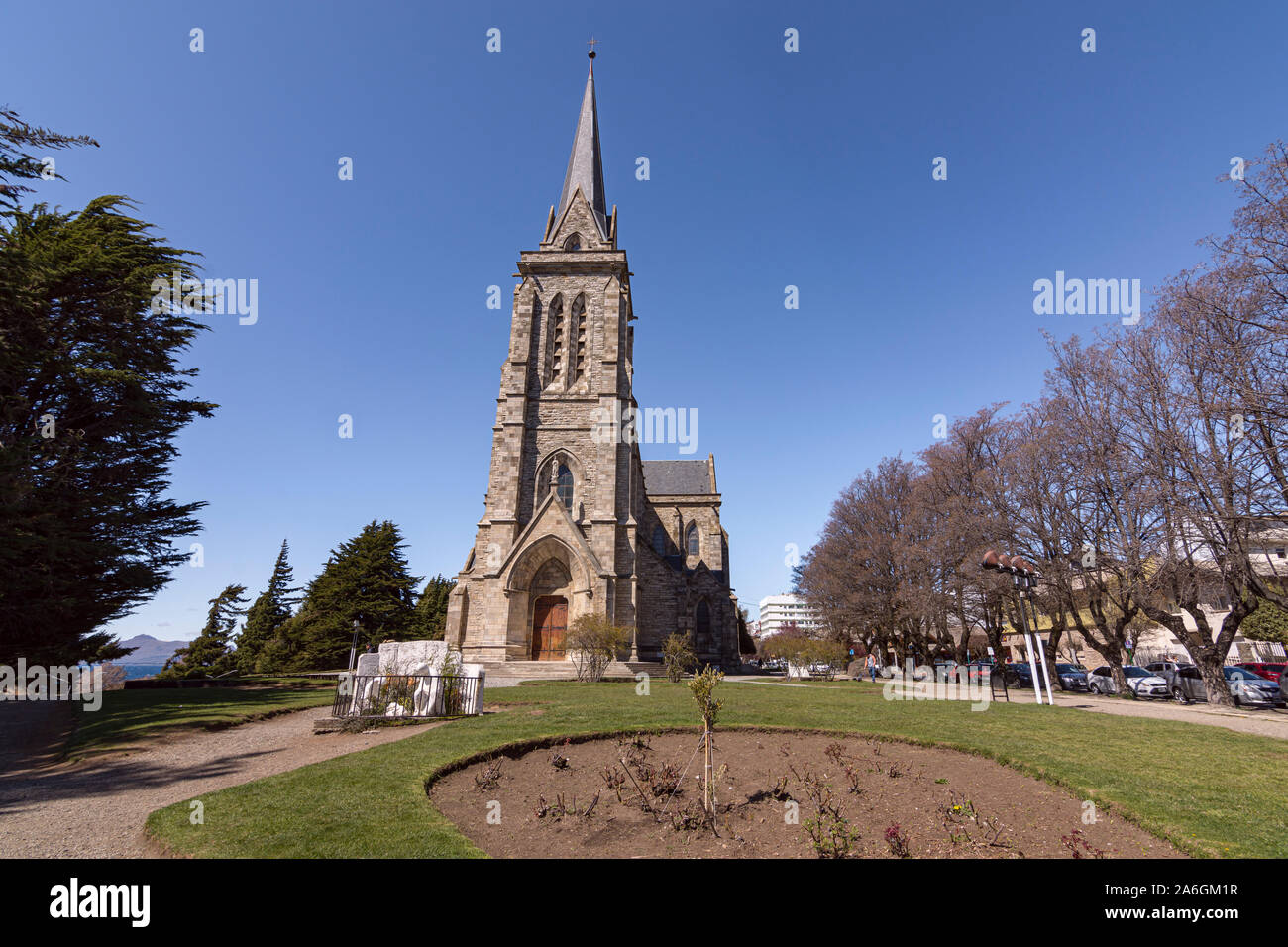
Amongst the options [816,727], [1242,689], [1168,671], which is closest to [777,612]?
[1168,671]

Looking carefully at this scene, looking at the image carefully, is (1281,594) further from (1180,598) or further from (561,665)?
(561,665)

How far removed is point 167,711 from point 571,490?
18.2m

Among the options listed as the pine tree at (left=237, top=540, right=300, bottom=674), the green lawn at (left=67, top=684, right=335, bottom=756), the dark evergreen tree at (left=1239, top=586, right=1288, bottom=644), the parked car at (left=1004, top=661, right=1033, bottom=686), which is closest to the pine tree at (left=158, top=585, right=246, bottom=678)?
the pine tree at (left=237, top=540, right=300, bottom=674)

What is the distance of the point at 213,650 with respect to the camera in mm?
33219

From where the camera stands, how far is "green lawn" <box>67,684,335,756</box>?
10.6 metres

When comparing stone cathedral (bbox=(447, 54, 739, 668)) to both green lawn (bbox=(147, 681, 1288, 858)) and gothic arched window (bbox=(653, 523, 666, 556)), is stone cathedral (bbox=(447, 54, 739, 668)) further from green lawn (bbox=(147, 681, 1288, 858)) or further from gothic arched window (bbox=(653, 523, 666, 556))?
green lawn (bbox=(147, 681, 1288, 858))

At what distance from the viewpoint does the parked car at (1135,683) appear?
74.2 ft

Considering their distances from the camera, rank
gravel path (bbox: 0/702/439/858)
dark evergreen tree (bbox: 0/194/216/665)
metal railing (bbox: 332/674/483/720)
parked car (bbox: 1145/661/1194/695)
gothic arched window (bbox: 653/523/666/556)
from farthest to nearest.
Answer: gothic arched window (bbox: 653/523/666/556) < parked car (bbox: 1145/661/1194/695) < dark evergreen tree (bbox: 0/194/216/665) < metal railing (bbox: 332/674/483/720) < gravel path (bbox: 0/702/439/858)

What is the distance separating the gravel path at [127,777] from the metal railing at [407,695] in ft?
1.96

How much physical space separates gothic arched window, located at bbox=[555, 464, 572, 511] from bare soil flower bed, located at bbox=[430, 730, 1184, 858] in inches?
808

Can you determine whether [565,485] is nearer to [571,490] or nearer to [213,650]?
[571,490]

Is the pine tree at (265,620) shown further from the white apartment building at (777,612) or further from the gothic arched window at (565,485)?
the white apartment building at (777,612)

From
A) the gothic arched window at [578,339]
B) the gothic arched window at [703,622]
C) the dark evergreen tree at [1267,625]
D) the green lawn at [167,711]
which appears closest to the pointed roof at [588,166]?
the gothic arched window at [578,339]
